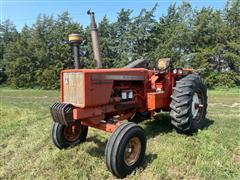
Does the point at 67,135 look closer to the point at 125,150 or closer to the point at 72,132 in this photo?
the point at 72,132

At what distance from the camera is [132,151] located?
454 centimetres

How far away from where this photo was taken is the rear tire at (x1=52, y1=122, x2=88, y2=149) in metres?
5.26

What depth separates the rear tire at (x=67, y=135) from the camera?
5.26 m

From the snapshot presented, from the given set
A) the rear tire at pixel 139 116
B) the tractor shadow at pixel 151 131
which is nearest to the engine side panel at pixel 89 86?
the tractor shadow at pixel 151 131

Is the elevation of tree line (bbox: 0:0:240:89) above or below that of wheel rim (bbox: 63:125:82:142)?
above

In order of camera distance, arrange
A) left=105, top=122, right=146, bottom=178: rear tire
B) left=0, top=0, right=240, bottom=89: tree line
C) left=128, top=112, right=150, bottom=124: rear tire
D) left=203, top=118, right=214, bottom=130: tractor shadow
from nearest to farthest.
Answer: left=105, top=122, right=146, bottom=178: rear tire, left=128, top=112, right=150, bottom=124: rear tire, left=203, top=118, right=214, bottom=130: tractor shadow, left=0, top=0, right=240, bottom=89: tree line

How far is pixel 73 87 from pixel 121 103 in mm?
Result: 998

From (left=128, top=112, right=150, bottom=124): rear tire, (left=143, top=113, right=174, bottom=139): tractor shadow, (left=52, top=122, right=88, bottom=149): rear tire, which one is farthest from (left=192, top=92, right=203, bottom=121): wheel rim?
(left=52, top=122, right=88, bottom=149): rear tire

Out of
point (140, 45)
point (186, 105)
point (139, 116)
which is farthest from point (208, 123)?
point (140, 45)

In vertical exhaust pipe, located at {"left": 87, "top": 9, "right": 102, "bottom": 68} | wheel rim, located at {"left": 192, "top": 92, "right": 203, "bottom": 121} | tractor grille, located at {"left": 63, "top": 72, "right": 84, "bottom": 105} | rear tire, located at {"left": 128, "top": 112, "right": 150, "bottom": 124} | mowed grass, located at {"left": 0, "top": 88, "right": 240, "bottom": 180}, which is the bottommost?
mowed grass, located at {"left": 0, "top": 88, "right": 240, "bottom": 180}

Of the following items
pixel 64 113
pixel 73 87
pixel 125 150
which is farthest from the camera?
pixel 73 87

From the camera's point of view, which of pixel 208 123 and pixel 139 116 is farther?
pixel 208 123

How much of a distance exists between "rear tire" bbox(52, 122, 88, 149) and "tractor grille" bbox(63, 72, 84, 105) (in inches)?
26.5

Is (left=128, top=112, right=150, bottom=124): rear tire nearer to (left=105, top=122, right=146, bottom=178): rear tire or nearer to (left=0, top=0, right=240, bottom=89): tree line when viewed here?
(left=105, top=122, right=146, bottom=178): rear tire
